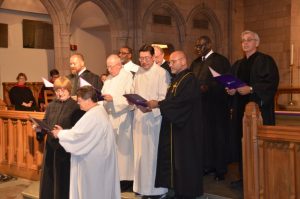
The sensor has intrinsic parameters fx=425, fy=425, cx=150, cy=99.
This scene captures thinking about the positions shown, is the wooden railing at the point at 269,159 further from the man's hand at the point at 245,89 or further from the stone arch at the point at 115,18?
the stone arch at the point at 115,18

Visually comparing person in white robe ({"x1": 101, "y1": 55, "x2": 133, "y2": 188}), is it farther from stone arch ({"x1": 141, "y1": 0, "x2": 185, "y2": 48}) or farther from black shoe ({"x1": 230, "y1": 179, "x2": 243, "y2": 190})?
stone arch ({"x1": 141, "y1": 0, "x2": 185, "y2": 48})

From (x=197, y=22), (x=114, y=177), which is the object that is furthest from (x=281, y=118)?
(x=197, y=22)

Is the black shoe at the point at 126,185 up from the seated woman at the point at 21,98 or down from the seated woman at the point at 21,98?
down

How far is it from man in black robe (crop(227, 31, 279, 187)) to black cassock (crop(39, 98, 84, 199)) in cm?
176

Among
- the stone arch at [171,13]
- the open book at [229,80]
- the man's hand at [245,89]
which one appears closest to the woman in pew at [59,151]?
the open book at [229,80]

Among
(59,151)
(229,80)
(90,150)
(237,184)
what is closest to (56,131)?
(90,150)

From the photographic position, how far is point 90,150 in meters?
3.97

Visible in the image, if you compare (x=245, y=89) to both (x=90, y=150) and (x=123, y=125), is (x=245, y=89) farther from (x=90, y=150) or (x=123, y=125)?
(x=90, y=150)

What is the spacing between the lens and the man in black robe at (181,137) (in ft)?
14.7

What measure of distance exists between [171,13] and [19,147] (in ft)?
21.3

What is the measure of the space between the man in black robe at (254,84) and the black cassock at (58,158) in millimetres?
1757

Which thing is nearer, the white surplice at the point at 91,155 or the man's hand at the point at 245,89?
the white surplice at the point at 91,155

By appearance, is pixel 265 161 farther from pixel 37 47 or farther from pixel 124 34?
pixel 37 47

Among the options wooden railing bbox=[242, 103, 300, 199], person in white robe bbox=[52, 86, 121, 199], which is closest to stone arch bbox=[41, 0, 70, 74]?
person in white robe bbox=[52, 86, 121, 199]
